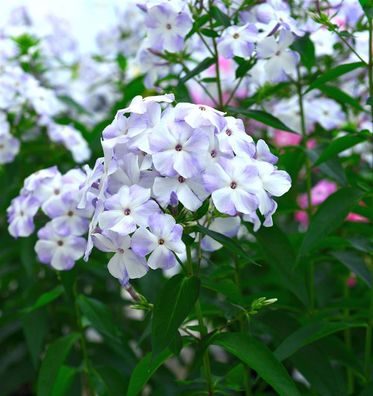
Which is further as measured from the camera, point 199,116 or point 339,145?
point 339,145

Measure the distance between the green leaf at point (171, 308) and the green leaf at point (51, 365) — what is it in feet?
1.11

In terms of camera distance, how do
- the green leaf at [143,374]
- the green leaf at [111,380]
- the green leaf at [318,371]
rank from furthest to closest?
the green leaf at [111,380], the green leaf at [318,371], the green leaf at [143,374]

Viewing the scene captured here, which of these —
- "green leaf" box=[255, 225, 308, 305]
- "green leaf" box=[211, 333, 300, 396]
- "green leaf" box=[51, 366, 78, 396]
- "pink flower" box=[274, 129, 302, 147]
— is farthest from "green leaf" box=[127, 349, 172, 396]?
"pink flower" box=[274, 129, 302, 147]

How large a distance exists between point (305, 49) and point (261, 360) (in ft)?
1.65

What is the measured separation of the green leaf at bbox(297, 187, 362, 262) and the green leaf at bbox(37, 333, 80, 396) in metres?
0.39

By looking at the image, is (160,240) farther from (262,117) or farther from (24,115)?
(24,115)

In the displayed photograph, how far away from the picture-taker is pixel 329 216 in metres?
1.03

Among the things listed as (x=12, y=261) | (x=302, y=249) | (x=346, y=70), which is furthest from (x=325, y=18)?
(x=12, y=261)

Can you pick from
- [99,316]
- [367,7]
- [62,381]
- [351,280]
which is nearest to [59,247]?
[99,316]

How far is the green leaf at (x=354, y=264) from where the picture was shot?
1104 millimetres

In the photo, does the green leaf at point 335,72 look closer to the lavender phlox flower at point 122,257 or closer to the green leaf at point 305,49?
the green leaf at point 305,49

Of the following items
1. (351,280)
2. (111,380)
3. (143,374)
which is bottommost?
(351,280)

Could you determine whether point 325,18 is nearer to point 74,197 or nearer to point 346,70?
point 346,70

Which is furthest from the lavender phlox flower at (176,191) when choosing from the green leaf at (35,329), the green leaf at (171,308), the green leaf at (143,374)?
the green leaf at (35,329)
